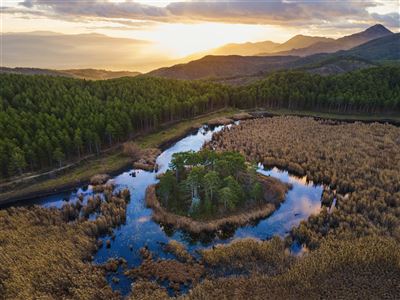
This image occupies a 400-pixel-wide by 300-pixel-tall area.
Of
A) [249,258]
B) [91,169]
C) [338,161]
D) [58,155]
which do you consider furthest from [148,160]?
[338,161]

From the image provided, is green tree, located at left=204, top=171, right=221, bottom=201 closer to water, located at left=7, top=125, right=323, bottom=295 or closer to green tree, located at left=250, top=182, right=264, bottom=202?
green tree, located at left=250, top=182, right=264, bottom=202

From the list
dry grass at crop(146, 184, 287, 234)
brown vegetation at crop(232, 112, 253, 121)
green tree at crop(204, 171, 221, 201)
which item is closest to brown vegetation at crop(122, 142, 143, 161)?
dry grass at crop(146, 184, 287, 234)

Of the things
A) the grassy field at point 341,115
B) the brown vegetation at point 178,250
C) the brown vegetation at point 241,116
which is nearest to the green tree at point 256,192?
the brown vegetation at point 178,250

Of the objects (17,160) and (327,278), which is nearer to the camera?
(327,278)

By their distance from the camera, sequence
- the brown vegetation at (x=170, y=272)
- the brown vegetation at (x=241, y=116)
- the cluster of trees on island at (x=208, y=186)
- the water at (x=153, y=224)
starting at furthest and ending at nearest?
the brown vegetation at (x=241, y=116), the cluster of trees on island at (x=208, y=186), the water at (x=153, y=224), the brown vegetation at (x=170, y=272)

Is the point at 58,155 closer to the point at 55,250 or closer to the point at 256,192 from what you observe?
the point at 55,250

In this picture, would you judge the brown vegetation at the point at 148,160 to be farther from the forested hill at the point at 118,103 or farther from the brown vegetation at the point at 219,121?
the brown vegetation at the point at 219,121

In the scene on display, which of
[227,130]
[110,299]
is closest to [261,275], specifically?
[110,299]
